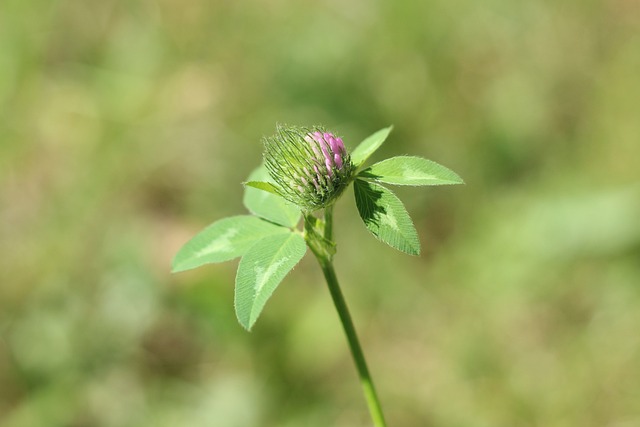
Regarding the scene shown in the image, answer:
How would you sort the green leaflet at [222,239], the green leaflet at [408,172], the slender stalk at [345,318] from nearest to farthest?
the slender stalk at [345,318], the green leaflet at [408,172], the green leaflet at [222,239]

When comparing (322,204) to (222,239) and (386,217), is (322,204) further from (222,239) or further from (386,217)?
(222,239)

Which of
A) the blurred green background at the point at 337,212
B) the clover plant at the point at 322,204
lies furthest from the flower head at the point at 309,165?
the blurred green background at the point at 337,212

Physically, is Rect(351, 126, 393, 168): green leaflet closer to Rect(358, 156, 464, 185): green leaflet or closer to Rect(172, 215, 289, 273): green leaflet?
Rect(358, 156, 464, 185): green leaflet

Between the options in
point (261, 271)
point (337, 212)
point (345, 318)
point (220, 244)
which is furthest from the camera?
point (337, 212)

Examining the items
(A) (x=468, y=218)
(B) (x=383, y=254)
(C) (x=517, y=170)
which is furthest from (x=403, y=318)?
(C) (x=517, y=170)

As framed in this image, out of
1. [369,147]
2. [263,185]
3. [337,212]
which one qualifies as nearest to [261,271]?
[263,185]

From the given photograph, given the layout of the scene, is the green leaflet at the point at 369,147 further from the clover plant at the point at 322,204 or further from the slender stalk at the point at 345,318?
the slender stalk at the point at 345,318

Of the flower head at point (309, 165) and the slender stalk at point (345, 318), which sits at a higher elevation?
the flower head at point (309, 165)

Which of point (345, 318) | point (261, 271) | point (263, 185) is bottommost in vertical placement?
point (345, 318)
